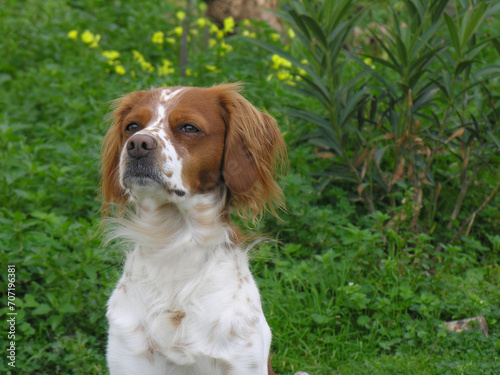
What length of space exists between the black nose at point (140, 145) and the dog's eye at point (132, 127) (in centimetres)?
29

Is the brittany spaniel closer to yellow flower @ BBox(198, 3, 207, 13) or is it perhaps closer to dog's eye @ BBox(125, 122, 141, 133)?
dog's eye @ BBox(125, 122, 141, 133)

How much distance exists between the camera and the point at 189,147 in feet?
8.69

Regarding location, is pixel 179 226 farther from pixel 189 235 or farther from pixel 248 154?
pixel 248 154

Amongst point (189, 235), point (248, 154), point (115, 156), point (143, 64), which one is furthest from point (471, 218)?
point (143, 64)

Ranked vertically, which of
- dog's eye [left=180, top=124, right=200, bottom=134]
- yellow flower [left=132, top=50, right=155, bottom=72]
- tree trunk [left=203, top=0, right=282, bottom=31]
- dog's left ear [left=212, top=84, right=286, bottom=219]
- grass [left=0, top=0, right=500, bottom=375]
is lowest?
grass [left=0, top=0, right=500, bottom=375]

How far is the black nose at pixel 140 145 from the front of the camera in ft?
8.05

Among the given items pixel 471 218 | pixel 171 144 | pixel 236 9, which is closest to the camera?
pixel 171 144

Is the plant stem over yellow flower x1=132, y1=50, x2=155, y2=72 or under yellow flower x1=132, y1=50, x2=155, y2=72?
over

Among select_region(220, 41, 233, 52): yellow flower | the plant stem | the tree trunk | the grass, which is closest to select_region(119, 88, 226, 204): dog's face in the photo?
the grass

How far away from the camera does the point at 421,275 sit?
13.4ft

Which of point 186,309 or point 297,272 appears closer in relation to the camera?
point 186,309

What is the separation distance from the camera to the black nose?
8.05 ft

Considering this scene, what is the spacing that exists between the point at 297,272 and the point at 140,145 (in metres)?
1.89

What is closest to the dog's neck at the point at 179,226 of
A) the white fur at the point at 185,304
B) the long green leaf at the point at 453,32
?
the white fur at the point at 185,304
